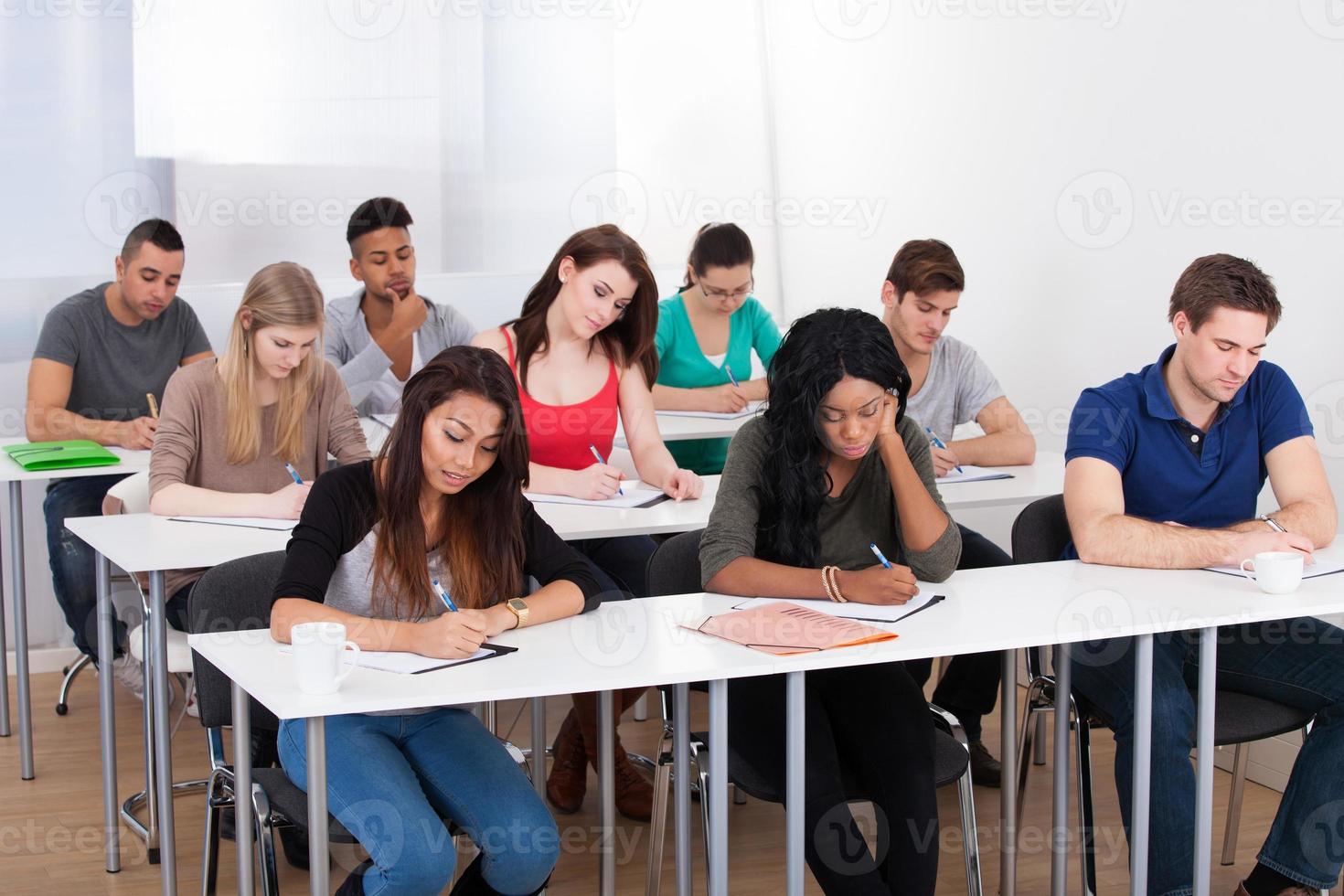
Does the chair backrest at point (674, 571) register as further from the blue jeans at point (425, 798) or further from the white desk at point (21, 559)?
the white desk at point (21, 559)

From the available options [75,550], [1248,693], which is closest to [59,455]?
[75,550]

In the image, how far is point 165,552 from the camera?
2844mm

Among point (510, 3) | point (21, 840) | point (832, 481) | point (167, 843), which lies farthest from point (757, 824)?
point (510, 3)

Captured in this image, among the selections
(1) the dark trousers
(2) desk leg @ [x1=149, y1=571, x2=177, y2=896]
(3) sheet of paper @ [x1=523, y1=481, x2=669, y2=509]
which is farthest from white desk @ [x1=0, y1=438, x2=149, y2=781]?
(1) the dark trousers

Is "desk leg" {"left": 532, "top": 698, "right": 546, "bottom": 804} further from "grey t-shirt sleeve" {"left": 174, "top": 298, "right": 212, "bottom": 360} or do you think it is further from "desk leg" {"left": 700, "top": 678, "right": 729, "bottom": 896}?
→ "grey t-shirt sleeve" {"left": 174, "top": 298, "right": 212, "bottom": 360}

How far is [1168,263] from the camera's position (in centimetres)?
398

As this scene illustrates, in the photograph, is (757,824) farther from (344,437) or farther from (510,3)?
(510,3)

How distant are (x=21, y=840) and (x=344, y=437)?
1130mm

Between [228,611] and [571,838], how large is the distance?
3.61 feet

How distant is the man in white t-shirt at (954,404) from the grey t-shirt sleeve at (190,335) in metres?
2.05

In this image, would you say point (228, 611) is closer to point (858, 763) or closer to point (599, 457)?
point (858, 763)

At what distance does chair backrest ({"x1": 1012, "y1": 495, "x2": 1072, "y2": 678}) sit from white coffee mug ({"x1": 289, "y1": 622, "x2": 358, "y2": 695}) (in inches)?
59.2

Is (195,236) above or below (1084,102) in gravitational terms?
below

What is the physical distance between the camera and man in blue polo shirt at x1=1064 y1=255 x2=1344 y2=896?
8.34 feet
